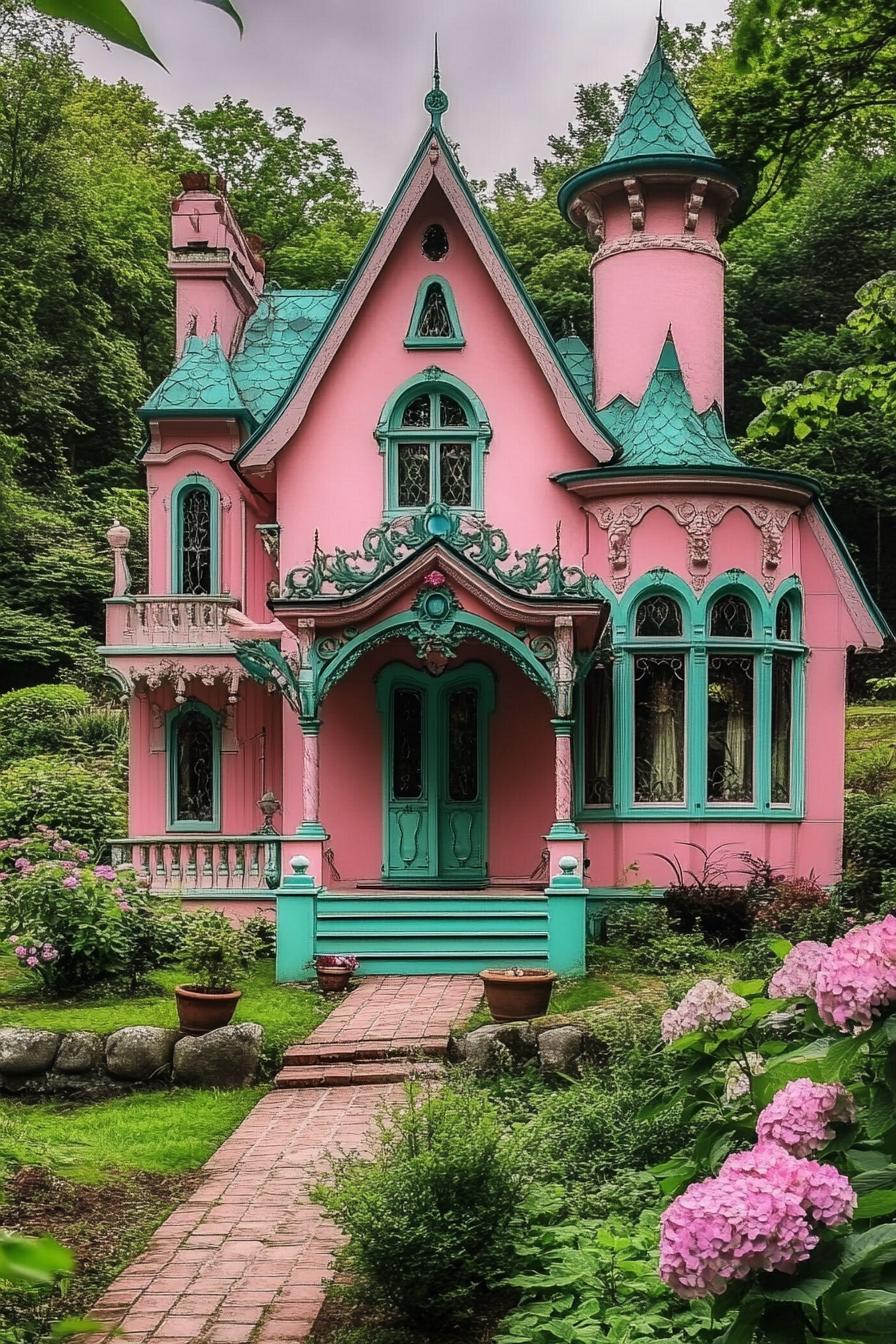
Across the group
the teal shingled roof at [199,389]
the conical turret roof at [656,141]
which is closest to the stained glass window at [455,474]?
the teal shingled roof at [199,389]

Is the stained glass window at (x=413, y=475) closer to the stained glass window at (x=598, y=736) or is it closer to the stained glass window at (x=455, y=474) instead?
the stained glass window at (x=455, y=474)

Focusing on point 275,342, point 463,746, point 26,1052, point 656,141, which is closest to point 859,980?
point 26,1052

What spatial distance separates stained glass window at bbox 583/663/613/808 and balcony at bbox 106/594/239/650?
4.21 meters

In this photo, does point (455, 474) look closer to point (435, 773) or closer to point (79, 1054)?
point (435, 773)

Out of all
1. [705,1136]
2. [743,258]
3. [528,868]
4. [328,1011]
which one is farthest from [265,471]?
[743,258]

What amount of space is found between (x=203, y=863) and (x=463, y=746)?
3.16 m

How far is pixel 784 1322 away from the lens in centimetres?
271

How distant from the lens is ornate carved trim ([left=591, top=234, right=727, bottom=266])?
58.9ft

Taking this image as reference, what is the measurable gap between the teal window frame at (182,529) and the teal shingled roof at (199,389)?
0.81 m

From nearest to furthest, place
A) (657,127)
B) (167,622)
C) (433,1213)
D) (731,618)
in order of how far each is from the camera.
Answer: (433,1213), (731,618), (167,622), (657,127)

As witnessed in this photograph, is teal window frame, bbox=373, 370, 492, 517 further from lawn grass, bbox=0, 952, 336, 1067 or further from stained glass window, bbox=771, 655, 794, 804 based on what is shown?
lawn grass, bbox=0, 952, 336, 1067

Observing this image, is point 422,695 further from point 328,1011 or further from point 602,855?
point 328,1011

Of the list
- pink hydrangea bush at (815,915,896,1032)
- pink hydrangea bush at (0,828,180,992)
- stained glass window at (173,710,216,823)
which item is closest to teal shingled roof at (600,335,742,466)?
stained glass window at (173,710,216,823)

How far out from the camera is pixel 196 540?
18.2 m
